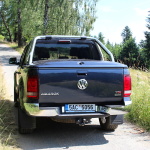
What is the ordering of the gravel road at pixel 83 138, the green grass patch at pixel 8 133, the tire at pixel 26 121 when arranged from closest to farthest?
the green grass patch at pixel 8 133 < the gravel road at pixel 83 138 < the tire at pixel 26 121

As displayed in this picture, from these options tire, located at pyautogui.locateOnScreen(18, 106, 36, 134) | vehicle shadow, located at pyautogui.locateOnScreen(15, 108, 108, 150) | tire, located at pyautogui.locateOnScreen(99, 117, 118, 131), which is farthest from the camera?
tire, located at pyautogui.locateOnScreen(99, 117, 118, 131)

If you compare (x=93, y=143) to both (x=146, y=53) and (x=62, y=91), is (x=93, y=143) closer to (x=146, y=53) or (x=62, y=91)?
(x=62, y=91)

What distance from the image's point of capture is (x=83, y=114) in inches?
188

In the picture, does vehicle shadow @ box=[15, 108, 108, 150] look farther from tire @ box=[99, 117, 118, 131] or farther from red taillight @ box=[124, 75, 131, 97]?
red taillight @ box=[124, 75, 131, 97]

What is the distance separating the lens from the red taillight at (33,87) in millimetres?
4555

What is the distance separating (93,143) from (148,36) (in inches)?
2248

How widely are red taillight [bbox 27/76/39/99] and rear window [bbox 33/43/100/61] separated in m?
1.62

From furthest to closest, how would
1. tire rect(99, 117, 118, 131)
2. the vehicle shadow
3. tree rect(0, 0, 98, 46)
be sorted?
tree rect(0, 0, 98, 46), tire rect(99, 117, 118, 131), the vehicle shadow

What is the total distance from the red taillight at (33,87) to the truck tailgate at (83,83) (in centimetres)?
6

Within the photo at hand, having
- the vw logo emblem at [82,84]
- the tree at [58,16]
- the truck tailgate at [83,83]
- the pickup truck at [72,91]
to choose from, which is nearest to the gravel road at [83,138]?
the pickup truck at [72,91]

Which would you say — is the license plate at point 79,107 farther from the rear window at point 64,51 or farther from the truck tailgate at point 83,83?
the rear window at point 64,51

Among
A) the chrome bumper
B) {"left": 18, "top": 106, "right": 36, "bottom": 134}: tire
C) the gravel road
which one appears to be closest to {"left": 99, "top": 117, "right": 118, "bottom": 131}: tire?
the gravel road

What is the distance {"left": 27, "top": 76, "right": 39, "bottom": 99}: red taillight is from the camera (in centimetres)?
455

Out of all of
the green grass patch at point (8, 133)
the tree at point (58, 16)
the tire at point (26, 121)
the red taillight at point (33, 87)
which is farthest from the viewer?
the tree at point (58, 16)
